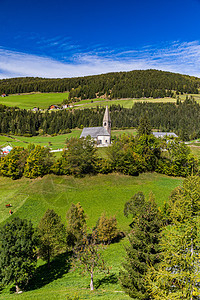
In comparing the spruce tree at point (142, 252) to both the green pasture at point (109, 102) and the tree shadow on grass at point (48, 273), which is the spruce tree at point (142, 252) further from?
the green pasture at point (109, 102)

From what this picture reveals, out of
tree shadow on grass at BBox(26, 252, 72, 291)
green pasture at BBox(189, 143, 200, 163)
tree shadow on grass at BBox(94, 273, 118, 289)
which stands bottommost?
tree shadow on grass at BBox(26, 252, 72, 291)

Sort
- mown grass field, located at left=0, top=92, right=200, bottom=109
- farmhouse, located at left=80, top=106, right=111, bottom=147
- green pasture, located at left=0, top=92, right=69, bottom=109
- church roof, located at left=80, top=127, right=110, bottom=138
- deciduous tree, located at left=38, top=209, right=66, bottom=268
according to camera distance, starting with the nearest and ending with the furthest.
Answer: deciduous tree, located at left=38, top=209, right=66, bottom=268 < farmhouse, located at left=80, top=106, right=111, bottom=147 < church roof, located at left=80, top=127, right=110, bottom=138 < mown grass field, located at left=0, top=92, right=200, bottom=109 < green pasture, located at left=0, top=92, right=69, bottom=109

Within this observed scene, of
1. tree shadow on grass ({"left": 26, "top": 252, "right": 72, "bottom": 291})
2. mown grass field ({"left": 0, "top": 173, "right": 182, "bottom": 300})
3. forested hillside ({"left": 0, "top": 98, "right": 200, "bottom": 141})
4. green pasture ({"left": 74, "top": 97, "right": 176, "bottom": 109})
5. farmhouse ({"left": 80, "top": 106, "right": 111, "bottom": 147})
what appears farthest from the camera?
green pasture ({"left": 74, "top": 97, "right": 176, "bottom": 109})

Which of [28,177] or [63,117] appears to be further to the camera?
[63,117]

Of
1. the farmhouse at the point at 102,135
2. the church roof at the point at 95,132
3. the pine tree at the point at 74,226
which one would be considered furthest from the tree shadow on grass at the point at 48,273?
the church roof at the point at 95,132

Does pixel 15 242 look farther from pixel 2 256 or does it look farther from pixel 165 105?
pixel 165 105

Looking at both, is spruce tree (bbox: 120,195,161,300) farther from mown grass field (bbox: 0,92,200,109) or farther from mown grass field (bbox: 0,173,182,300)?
mown grass field (bbox: 0,92,200,109)

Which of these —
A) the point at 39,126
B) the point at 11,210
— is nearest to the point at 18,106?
the point at 39,126

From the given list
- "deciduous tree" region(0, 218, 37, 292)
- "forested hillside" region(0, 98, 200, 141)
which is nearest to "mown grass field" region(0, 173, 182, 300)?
"deciduous tree" region(0, 218, 37, 292)
